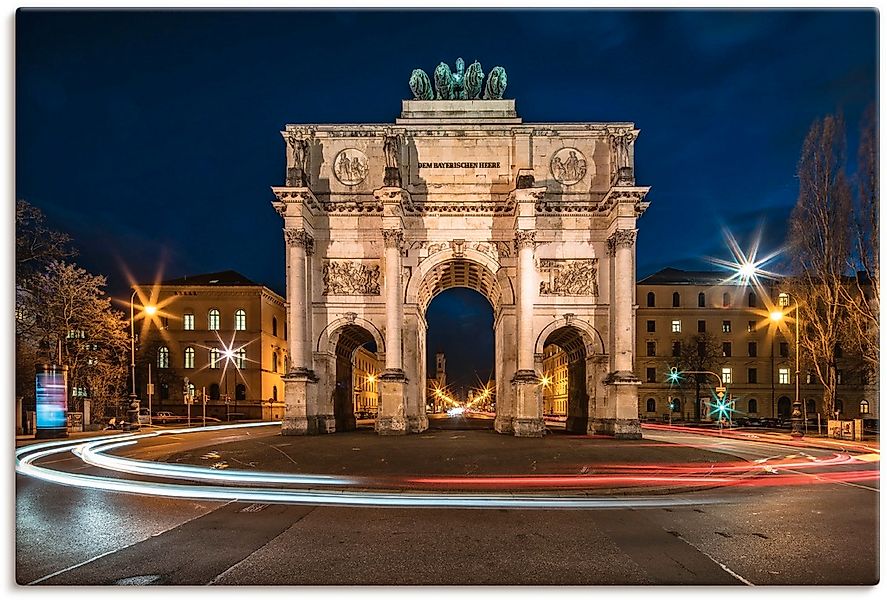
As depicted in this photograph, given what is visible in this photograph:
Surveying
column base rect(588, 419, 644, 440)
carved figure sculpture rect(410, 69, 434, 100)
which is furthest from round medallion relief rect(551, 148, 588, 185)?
column base rect(588, 419, 644, 440)

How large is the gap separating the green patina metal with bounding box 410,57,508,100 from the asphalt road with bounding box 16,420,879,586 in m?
24.8

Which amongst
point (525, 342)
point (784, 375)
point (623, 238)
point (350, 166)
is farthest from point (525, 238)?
point (784, 375)

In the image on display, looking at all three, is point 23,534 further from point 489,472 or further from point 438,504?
point 489,472

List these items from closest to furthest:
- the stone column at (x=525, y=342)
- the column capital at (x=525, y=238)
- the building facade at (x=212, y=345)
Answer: the stone column at (x=525, y=342)
the column capital at (x=525, y=238)
the building facade at (x=212, y=345)

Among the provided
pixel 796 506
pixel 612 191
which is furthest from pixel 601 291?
pixel 796 506

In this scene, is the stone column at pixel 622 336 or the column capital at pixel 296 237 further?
the column capital at pixel 296 237

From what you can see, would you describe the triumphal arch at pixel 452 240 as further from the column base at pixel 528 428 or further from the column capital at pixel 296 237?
the column base at pixel 528 428

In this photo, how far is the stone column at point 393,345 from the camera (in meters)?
29.5

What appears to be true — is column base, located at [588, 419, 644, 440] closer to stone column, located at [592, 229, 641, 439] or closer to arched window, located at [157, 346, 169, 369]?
stone column, located at [592, 229, 641, 439]

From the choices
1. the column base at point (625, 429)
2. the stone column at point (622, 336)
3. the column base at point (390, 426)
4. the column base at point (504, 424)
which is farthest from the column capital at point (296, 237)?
the column base at point (625, 429)

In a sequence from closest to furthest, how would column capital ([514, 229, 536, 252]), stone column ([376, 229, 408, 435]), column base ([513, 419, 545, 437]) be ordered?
1. column base ([513, 419, 545, 437])
2. stone column ([376, 229, 408, 435])
3. column capital ([514, 229, 536, 252])

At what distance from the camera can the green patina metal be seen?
32750mm

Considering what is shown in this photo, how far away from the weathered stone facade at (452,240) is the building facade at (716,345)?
131 feet

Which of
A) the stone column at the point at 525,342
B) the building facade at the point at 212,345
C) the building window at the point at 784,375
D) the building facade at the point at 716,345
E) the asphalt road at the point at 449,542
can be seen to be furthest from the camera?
the building window at the point at 784,375
